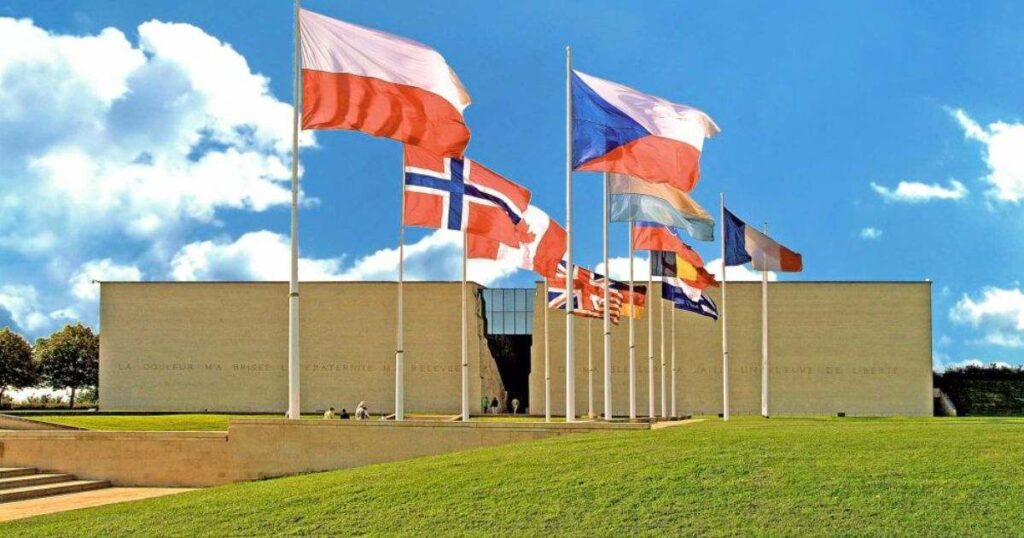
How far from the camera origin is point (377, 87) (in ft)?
67.2

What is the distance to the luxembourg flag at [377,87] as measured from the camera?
20.2 meters

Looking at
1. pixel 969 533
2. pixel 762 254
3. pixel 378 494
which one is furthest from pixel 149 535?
pixel 762 254

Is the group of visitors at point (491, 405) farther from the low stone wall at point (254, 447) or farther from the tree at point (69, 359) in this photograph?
the tree at point (69, 359)

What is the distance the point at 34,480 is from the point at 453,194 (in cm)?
1115

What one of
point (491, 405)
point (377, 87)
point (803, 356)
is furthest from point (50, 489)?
point (803, 356)

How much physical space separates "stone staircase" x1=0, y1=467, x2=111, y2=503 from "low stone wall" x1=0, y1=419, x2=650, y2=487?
0.91ft

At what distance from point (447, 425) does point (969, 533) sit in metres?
11.7

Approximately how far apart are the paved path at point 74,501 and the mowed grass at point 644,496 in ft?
11.8

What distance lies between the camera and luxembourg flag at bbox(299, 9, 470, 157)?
797 inches

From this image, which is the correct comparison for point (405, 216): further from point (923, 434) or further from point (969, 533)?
point (969, 533)

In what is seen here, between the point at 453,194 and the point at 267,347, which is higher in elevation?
the point at 453,194

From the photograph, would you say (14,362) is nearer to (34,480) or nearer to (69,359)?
(69,359)

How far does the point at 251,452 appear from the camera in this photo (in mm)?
23641

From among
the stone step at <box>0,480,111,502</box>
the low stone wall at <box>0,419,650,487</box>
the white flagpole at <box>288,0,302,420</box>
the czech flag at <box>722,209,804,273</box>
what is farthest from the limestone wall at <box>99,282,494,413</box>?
the white flagpole at <box>288,0,302,420</box>
